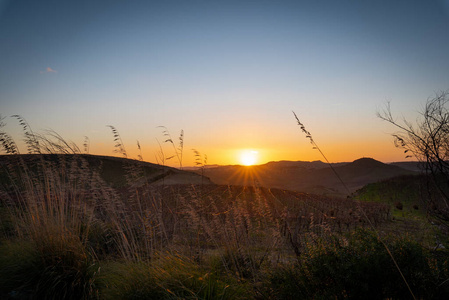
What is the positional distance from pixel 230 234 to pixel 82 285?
241cm

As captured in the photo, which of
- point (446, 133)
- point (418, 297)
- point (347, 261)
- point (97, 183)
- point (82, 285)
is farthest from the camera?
A: point (97, 183)

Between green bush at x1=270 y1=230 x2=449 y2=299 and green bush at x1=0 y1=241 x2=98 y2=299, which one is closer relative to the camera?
green bush at x1=270 y1=230 x2=449 y2=299

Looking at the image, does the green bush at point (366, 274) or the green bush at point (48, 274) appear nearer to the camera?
the green bush at point (366, 274)

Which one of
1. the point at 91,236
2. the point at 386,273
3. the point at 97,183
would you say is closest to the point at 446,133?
the point at 386,273

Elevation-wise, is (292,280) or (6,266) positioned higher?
(292,280)

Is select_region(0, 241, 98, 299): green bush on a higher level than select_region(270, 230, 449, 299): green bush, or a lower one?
lower

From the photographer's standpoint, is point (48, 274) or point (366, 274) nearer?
point (366, 274)

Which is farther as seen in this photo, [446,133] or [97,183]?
[97,183]

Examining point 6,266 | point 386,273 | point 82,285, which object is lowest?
point 82,285

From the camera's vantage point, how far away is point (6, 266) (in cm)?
388

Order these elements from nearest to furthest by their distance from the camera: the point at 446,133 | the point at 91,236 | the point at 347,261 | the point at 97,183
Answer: the point at 347,261 < the point at 446,133 < the point at 97,183 < the point at 91,236

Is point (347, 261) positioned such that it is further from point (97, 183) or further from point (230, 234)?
point (97, 183)

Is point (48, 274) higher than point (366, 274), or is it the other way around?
point (366, 274)

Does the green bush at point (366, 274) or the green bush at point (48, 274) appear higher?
the green bush at point (366, 274)
